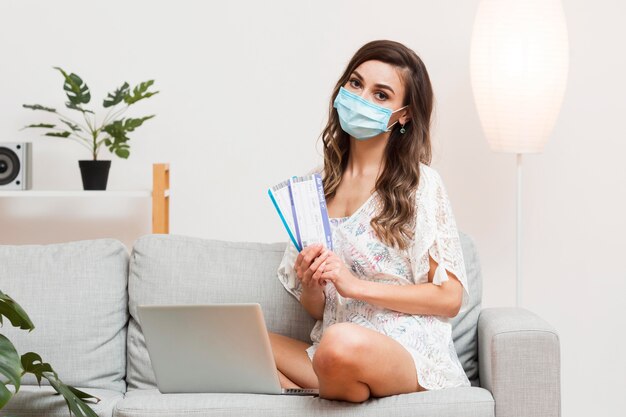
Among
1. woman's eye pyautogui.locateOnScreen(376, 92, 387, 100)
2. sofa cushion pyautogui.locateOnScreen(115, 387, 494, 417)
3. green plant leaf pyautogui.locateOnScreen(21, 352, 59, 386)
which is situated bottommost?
sofa cushion pyautogui.locateOnScreen(115, 387, 494, 417)

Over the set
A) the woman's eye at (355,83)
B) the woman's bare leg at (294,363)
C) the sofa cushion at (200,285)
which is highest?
the woman's eye at (355,83)

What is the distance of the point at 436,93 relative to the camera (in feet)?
11.2

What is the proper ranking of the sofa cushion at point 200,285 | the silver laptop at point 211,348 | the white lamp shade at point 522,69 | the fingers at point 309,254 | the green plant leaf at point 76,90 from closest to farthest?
1. the silver laptop at point 211,348
2. the fingers at point 309,254
3. the sofa cushion at point 200,285
4. the white lamp shade at point 522,69
5. the green plant leaf at point 76,90

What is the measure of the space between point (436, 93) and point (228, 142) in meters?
0.82

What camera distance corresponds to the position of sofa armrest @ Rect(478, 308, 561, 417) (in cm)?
207

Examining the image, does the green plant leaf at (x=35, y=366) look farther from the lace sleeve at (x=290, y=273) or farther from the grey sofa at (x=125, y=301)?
the lace sleeve at (x=290, y=273)

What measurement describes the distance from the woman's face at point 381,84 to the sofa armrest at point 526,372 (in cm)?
67

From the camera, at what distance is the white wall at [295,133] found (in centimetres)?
340

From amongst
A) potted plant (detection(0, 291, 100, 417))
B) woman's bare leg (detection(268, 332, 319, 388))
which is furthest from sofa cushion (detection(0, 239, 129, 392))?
woman's bare leg (detection(268, 332, 319, 388))

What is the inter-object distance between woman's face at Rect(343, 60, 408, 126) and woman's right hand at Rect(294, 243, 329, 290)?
0.45m

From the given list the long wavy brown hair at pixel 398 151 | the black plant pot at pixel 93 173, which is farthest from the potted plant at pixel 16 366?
the black plant pot at pixel 93 173

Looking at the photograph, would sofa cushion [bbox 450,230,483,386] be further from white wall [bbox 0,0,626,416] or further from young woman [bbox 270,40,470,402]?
white wall [bbox 0,0,626,416]

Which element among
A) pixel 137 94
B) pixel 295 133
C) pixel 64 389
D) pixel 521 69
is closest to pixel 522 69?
pixel 521 69

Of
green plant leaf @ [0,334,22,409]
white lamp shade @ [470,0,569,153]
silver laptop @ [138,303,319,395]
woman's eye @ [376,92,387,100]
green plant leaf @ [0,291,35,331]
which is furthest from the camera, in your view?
white lamp shade @ [470,0,569,153]
